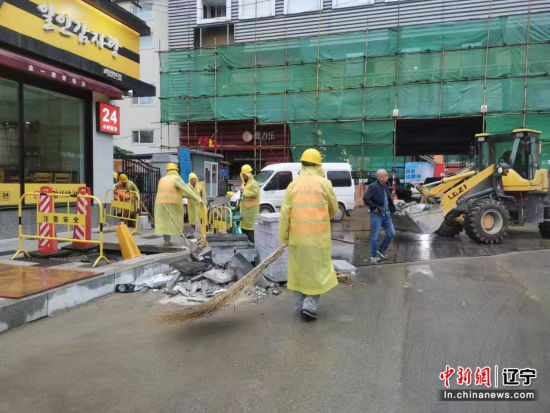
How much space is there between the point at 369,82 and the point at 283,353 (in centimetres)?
1824

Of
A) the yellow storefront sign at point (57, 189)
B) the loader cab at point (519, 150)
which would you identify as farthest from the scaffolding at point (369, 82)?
the yellow storefront sign at point (57, 189)

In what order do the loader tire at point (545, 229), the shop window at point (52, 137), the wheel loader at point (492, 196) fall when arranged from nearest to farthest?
the shop window at point (52, 137) < the wheel loader at point (492, 196) < the loader tire at point (545, 229)

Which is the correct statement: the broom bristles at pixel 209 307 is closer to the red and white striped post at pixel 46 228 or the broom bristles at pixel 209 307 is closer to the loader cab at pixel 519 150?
the red and white striped post at pixel 46 228

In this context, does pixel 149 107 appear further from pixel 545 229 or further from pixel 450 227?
pixel 545 229

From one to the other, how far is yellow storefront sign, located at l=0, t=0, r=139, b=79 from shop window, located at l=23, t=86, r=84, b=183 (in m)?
1.21

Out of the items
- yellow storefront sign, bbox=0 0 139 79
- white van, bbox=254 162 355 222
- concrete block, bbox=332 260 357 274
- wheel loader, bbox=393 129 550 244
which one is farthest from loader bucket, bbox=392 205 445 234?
yellow storefront sign, bbox=0 0 139 79

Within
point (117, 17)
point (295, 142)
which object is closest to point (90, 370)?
point (117, 17)

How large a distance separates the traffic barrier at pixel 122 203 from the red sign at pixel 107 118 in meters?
1.59

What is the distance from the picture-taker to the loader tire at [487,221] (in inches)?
372

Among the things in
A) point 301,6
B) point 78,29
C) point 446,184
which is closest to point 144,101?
point 301,6

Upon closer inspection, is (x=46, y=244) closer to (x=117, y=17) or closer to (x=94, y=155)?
(x=94, y=155)

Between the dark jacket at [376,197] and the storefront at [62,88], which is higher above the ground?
the storefront at [62,88]

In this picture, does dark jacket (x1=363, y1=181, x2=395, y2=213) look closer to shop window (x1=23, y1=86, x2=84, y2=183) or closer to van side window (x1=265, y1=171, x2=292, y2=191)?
van side window (x1=265, y1=171, x2=292, y2=191)

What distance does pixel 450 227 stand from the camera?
10.8 meters
